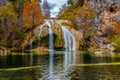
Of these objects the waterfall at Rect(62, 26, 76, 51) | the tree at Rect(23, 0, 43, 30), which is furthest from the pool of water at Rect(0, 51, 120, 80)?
the tree at Rect(23, 0, 43, 30)

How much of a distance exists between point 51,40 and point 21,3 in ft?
90.0

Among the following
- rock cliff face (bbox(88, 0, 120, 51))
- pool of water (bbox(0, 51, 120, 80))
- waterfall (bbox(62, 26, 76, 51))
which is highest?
rock cliff face (bbox(88, 0, 120, 51))

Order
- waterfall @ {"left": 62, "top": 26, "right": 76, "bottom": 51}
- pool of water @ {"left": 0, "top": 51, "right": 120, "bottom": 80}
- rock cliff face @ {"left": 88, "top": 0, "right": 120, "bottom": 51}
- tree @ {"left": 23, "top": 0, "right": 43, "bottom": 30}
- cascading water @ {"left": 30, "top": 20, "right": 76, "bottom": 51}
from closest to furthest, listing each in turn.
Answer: pool of water @ {"left": 0, "top": 51, "right": 120, "bottom": 80} → cascading water @ {"left": 30, "top": 20, "right": 76, "bottom": 51} → waterfall @ {"left": 62, "top": 26, "right": 76, "bottom": 51} → rock cliff face @ {"left": 88, "top": 0, "right": 120, "bottom": 51} → tree @ {"left": 23, "top": 0, "right": 43, "bottom": 30}

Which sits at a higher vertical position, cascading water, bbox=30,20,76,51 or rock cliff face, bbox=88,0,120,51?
rock cliff face, bbox=88,0,120,51

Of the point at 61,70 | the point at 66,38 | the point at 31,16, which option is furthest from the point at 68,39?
the point at 61,70

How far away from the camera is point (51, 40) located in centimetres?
8050

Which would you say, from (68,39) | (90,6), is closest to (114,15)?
(90,6)

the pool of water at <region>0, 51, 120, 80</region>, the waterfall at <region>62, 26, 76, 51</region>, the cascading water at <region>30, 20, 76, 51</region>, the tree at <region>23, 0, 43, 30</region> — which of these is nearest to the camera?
the pool of water at <region>0, 51, 120, 80</region>

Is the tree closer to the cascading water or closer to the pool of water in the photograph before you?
the cascading water

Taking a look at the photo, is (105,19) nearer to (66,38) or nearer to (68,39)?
(68,39)

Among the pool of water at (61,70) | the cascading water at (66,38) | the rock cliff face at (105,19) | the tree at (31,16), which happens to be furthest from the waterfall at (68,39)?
the pool of water at (61,70)

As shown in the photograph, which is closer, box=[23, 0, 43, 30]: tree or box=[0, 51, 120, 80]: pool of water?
box=[0, 51, 120, 80]: pool of water

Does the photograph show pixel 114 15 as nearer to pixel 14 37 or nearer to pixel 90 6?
pixel 90 6

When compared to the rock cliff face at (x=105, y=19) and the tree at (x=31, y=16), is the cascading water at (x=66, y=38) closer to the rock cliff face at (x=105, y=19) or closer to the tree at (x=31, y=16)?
the tree at (x=31, y=16)
